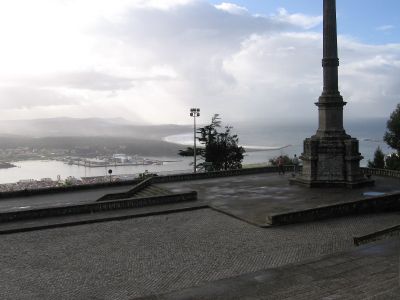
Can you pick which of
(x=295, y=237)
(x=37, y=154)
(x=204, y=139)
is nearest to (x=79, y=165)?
(x=37, y=154)

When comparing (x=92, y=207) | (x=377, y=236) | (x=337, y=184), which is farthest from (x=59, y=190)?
(x=377, y=236)

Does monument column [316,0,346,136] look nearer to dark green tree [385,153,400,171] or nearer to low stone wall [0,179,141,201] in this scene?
low stone wall [0,179,141,201]

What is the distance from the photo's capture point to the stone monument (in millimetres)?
23062

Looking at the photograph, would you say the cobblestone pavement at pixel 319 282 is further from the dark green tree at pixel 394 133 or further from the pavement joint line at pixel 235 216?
the dark green tree at pixel 394 133

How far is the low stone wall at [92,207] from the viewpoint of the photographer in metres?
17.0

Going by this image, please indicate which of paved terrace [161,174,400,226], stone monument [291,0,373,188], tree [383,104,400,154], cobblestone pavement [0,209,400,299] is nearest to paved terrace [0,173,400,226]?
paved terrace [161,174,400,226]

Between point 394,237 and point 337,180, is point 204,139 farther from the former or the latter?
point 394,237

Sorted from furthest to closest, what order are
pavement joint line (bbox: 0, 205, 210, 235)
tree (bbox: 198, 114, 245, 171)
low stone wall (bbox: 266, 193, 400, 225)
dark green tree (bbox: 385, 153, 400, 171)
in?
1. tree (bbox: 198, 114, 245, 171)
2. dark green tree (bbox: 385, 153, 400, 171)
3. low stone wall (bbox: 266, 193, 400, 225)
4. pavement joint line (bbox: 0, 205, 210, 235)

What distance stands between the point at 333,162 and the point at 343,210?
657cm

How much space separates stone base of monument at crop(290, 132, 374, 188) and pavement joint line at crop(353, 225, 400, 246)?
9802mm

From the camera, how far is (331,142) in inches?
917

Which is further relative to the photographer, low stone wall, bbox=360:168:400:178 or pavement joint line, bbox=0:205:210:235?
low stone wall, bbox=360:168:400:178

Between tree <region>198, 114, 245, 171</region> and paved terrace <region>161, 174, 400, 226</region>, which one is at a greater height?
tree <region>198, 114, 245, 171</region>

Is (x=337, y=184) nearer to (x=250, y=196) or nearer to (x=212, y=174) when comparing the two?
(x=250, y=196)
